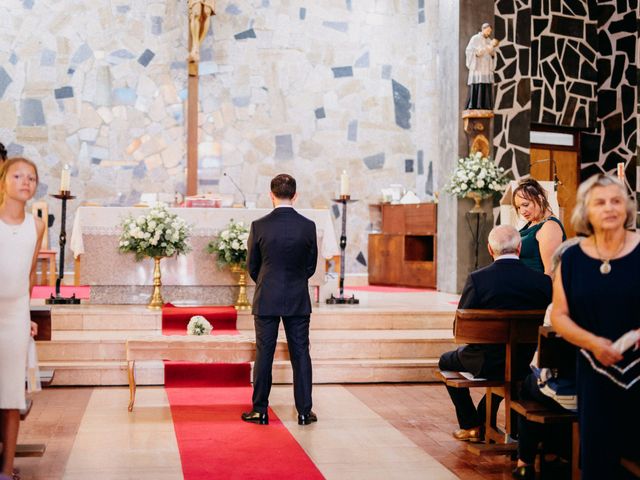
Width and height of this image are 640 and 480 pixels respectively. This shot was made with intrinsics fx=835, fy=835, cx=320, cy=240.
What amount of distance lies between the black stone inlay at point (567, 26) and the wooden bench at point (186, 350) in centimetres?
827

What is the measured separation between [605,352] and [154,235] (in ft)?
18.3

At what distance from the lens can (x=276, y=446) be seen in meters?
5.11

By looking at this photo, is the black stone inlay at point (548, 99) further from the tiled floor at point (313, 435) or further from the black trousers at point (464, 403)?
the black trousers at point (464, 403)

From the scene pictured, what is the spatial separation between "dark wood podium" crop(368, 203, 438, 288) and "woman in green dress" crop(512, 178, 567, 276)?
6185 millimetres

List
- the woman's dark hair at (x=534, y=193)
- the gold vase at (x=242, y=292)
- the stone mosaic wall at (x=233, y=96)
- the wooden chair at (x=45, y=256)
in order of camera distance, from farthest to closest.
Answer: the stone mosaic wall at (x=233, y=96), the wooden chair at (x=45, y=256), the gold vase at (x=242, y=292), the woman's dark hair at (x=534, y=193)

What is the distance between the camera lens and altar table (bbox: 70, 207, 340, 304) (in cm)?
874

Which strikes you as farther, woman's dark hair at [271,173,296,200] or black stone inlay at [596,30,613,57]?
black stone inlay at [596,30,613,57]

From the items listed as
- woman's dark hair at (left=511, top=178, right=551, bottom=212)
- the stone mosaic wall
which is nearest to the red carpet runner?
woman's dark hair at (left=511, top=178, right=551, bottom=212)

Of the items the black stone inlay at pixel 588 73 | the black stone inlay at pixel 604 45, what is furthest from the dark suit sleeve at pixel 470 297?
the black stone inlay at pixel 604 45

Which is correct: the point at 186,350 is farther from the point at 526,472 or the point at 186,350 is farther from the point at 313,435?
the point at 526,472

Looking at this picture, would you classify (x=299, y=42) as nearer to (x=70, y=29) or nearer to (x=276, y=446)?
(x=70, y=29)

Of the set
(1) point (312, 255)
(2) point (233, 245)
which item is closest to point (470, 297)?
(1) point (312, 255)

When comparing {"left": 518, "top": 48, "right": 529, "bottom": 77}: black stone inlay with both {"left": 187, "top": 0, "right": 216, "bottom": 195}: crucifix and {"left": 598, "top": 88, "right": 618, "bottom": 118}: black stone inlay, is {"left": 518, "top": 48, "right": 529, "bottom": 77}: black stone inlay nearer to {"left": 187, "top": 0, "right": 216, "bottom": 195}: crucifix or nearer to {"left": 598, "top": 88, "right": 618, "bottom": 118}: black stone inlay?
{"left": 598, "top": 88, "right": 618, "bottom": 118}: black stone inlay

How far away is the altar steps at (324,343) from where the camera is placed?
7164 millimetres
